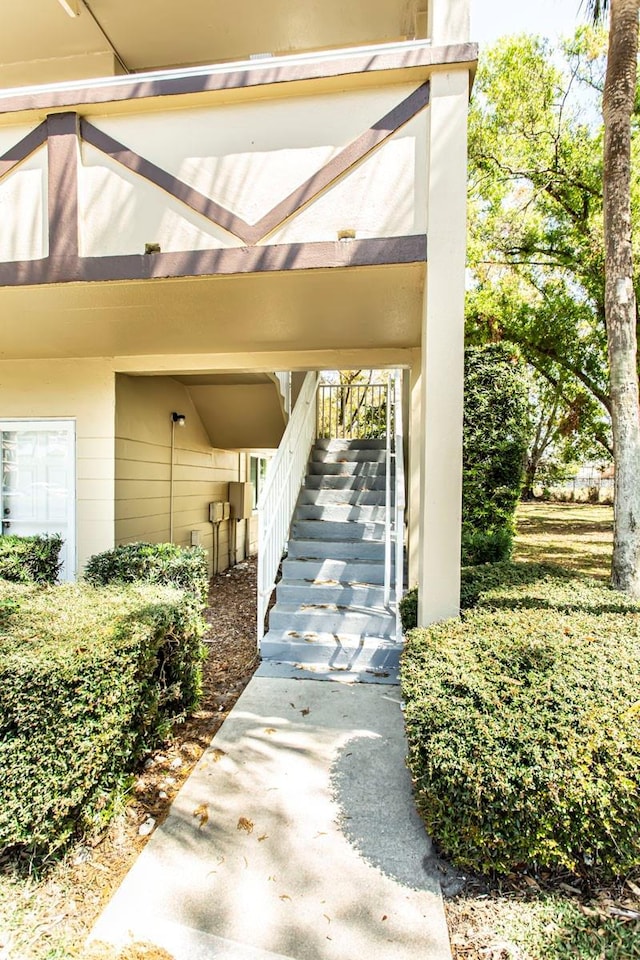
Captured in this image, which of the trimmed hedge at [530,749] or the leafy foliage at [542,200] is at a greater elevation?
the leafy foliage at [542,200]

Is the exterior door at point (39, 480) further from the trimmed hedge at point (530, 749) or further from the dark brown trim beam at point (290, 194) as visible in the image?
the trimmed hedge at point (530, 749)

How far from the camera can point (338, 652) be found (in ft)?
13.7

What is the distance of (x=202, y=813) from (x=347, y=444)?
5121 millimetres

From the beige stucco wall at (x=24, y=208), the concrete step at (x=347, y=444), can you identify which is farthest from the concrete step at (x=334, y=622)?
the beige stucco wall at (x=24, y=208)

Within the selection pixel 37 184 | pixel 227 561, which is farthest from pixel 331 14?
pixel 227 561

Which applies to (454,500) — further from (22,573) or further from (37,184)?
(22,573)

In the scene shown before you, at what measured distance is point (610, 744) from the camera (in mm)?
1854

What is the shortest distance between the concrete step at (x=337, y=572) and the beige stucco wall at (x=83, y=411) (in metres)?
Result: 2.09

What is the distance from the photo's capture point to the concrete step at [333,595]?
15.5ft

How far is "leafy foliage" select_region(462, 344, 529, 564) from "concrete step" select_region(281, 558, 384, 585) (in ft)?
5.07

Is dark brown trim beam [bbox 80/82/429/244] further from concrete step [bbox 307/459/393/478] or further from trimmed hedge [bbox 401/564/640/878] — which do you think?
concrete step [bbox 307/459/393/478]

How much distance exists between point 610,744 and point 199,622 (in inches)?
97.6

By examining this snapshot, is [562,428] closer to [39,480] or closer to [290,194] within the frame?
[290,194]

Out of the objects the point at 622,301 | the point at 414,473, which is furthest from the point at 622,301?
the point at 414,473
